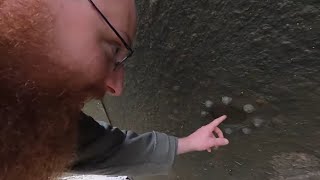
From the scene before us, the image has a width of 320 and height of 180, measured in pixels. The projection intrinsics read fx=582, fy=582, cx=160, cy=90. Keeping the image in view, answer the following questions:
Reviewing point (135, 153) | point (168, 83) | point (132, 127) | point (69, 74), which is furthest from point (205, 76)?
point (69, 74)

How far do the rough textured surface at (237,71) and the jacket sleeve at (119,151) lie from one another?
166 millimetres

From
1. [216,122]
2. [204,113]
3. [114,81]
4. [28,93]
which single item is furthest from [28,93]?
[204,113]

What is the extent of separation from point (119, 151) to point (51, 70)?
509 mm

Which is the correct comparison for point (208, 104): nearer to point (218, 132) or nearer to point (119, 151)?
point (218, 132)

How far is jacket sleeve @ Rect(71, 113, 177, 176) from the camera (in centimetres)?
111

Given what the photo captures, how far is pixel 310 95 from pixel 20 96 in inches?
26.4

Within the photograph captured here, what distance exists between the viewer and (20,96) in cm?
69

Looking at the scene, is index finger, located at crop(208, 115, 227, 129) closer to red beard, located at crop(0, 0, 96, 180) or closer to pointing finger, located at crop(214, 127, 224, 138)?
pointing finger, located at crop(214, 127, 224, 138)

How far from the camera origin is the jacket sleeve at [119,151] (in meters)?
1.11

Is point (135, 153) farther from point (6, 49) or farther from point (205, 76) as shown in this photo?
point (6, 49)

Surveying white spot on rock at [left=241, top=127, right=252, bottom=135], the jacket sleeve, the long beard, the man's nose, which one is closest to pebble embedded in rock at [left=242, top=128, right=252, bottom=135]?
white spot on rock at [left=241, top=127, right=252, bottom=135]

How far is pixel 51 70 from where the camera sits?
0.72 meters

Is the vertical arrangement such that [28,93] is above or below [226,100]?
above

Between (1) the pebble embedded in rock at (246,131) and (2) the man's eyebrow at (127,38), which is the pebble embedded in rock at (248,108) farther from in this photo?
(2) the man's eyebrow at (127,38)
